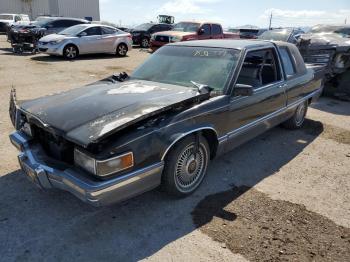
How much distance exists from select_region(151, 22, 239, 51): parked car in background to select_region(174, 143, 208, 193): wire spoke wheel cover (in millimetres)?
12127

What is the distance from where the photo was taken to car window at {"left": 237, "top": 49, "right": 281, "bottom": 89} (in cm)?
432

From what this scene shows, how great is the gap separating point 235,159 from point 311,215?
1479mm

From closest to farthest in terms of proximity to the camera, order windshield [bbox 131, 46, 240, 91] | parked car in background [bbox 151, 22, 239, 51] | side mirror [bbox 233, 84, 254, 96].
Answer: side mirror [bbox 233, 84, 254, 96] → windshield [bbox 131, 46, 240, 91] → parked car in background [bbox 151, 22, 239, 51]

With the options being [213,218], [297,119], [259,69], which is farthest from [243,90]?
[297,119]

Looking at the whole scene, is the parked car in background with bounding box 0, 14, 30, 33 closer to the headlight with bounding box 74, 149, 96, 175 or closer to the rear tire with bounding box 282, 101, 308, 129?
the rear tire with bounding box 282, 101, 308, 129

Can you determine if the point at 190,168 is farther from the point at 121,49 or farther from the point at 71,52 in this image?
the point at 121,49

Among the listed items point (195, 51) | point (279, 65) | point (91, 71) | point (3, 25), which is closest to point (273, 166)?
point (279, 65)

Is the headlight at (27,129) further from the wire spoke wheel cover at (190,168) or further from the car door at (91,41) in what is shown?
the car door at (91,41)

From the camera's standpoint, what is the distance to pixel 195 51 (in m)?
4.46

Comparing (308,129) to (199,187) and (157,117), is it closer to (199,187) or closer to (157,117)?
(199,187)

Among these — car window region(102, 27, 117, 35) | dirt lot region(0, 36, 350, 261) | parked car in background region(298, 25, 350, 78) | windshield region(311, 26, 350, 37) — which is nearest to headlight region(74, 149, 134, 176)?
dirt lot region(0, 36, 350, 261)

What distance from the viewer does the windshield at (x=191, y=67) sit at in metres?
4.06

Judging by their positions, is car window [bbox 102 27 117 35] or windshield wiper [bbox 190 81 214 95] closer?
windshield wiper [bbox 190 81 214 95]

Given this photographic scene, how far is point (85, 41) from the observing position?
1440 cm
